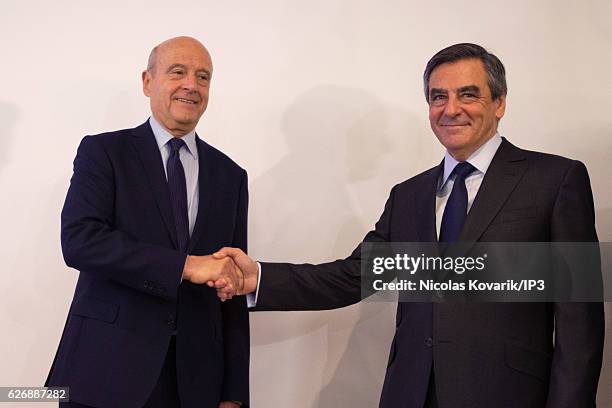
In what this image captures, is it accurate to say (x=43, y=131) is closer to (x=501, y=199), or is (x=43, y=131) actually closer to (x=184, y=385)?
(x=184, y=385)

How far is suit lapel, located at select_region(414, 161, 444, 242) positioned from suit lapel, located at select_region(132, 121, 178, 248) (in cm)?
67

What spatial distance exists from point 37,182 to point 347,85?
1184 mm

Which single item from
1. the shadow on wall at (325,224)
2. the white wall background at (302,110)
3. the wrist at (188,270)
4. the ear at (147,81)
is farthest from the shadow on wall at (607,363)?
the ear at (147,81)

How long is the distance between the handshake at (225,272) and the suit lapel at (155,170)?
96 millimetres

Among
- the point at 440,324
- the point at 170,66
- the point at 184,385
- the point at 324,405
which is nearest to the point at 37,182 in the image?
the point at 170,66

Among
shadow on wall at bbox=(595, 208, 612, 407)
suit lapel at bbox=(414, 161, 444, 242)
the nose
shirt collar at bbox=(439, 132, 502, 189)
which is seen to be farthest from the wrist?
shadow on wall at bbox=(595, 208, 612, 407)

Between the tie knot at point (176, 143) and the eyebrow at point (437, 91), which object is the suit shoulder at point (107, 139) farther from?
the eyebrow at point (437, 91)

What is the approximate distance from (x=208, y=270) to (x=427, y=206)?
24.4 inches

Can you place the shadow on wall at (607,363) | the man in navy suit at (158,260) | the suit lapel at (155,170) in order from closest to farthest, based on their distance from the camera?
the man in navy suit at (158,260), the suit lapel at (155,170), the shadow on wall at (607,363)

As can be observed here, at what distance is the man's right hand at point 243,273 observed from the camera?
1.98 metres

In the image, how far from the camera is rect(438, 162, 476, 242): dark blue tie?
189cm

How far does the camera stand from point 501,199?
6.03 ft

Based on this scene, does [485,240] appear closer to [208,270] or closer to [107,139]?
[208,270]

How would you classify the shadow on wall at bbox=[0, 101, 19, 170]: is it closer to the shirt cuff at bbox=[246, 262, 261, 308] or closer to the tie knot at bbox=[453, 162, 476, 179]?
the shirt cuff at bbox=[246, 262, 261, 308]
